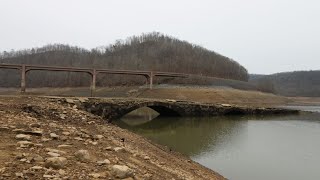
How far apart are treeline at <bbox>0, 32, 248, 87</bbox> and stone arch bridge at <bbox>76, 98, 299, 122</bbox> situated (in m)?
60.7

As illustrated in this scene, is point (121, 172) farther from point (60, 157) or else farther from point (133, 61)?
point (133, 61)

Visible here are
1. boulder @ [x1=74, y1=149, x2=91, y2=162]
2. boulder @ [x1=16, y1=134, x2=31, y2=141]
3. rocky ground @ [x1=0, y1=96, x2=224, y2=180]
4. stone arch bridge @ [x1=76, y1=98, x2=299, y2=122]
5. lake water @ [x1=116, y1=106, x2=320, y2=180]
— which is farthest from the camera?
stone arch bridge @ [x1=76, y1=98, x2=299, y2=122]

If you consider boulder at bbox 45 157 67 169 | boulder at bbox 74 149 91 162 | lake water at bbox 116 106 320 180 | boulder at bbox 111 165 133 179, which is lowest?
lake water at bbox 116 106 320 180

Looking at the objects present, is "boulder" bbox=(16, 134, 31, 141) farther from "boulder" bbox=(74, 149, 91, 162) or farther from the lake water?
the lake water

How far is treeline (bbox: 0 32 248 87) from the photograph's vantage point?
140000 mm

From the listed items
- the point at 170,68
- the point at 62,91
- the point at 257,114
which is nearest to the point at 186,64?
the point at 170,68

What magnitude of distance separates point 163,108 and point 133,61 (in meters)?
106

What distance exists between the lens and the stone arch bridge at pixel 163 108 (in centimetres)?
4118

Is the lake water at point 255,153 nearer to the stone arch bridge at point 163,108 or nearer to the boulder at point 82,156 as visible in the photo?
the stone arch bridge at point 163,108

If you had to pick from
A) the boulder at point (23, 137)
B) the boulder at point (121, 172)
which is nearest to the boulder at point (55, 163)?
the boulder at point (121, 172)

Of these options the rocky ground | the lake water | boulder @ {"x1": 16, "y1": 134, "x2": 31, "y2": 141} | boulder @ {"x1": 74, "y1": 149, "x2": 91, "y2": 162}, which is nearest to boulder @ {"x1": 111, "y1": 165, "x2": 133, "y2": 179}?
the rocky ground

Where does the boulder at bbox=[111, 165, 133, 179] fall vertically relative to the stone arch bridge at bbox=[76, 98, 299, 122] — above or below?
above

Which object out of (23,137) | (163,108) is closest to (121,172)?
(23,137)

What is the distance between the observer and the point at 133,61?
15938 centimetres
